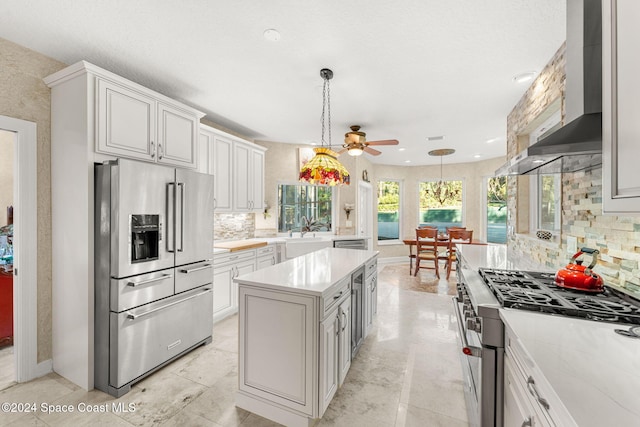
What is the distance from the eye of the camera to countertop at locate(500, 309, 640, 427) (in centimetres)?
61

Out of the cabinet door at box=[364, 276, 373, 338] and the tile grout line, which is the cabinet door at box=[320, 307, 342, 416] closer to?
the tile grout line

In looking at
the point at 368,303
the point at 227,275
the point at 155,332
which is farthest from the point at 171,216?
the point at 368,303

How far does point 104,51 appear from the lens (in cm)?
220

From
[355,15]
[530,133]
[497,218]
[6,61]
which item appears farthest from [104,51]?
[497,218]

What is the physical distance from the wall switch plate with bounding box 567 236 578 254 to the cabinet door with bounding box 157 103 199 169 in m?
3.30

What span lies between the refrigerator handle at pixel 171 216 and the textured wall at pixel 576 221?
2.98 m

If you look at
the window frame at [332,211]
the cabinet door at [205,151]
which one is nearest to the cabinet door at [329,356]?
the cabinet door at [205,151]

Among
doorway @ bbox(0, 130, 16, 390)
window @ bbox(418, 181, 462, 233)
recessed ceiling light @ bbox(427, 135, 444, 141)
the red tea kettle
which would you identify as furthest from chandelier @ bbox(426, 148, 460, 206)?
doorway @ bbox(0, 130, 16, 390)

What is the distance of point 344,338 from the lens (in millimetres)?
1990

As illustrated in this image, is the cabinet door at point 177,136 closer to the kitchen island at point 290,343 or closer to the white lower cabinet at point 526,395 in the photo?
the kitchen island at point 290,343

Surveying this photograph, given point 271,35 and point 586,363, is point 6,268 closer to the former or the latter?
A: point 271,35

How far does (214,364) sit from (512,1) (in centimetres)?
341

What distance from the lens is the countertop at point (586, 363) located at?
607mm

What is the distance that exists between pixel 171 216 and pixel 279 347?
146 centimetres
